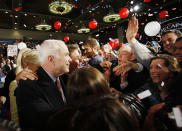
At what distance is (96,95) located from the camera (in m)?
0.87

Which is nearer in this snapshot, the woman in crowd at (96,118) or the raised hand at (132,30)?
the woman in crowd at (96,118)

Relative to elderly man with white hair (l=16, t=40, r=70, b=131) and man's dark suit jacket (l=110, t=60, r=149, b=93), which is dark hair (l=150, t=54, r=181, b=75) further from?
elderly man with white hair (l=16, t=40, r=70, b=131)

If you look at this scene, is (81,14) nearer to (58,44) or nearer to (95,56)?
(95,56)

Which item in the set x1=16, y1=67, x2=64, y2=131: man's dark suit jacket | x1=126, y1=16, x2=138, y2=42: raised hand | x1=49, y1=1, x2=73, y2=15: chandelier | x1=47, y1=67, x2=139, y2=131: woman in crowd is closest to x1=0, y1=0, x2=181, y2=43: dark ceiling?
x1=49, y1=1, x2=73, y2=15: chandelier

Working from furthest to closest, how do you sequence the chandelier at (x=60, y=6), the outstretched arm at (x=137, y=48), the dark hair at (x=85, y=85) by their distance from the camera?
the chandelier at (x=60, y=6), the outstretched arm at (x=137, y=48), the dark hair at (x=85, y=85)

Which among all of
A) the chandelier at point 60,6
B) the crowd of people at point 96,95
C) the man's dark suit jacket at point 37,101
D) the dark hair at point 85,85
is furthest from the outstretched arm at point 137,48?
the chandelier at point 60,6

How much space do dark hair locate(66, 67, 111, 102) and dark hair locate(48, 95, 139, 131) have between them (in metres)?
0.23

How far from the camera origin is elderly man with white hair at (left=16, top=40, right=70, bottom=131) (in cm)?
102

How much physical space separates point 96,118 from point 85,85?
1.12 ft

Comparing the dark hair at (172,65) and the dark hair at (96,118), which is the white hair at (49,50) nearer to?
the dark hair at (96,118)

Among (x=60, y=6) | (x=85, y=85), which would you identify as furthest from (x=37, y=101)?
(x=60, y=6)

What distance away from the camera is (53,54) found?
4.51 ft

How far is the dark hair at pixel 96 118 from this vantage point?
1.82 feet

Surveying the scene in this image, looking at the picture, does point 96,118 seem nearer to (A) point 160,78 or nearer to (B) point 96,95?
(B) point 96,95
